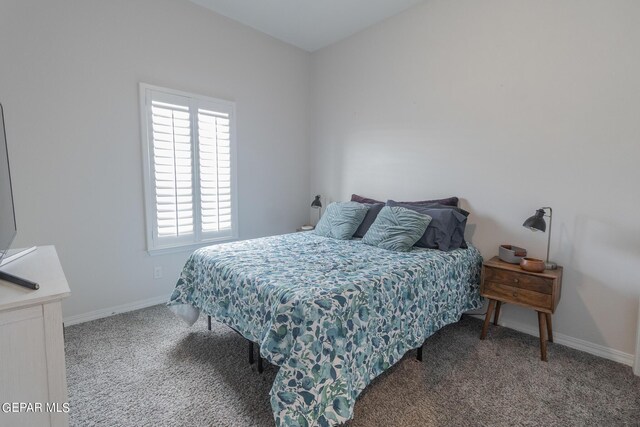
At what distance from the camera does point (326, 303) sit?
146cm

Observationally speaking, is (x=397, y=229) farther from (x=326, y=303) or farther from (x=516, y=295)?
(x=326, y=303)

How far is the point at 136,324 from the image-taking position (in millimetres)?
2605

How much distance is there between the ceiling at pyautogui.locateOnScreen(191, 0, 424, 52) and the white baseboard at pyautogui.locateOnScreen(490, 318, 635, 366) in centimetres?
315

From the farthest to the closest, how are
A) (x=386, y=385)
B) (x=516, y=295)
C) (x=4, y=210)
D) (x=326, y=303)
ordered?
(x=516, y=295)
(x=386, y=385)
(x=326, y=303)
(x=4, y=210)

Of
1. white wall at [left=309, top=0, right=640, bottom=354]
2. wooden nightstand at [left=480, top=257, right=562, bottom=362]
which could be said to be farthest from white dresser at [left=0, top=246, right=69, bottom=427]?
white wall at [left=309, top=0, right=640, bottom=354]

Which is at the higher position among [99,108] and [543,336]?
[99,108]

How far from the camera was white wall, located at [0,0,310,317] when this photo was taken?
90.0 inches

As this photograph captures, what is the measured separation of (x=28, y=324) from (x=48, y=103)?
214 centimetres

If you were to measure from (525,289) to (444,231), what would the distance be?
2.22ft

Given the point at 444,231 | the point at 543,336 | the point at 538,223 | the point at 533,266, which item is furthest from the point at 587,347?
the point at 444,231

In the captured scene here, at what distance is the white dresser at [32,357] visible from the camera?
3.24 feet

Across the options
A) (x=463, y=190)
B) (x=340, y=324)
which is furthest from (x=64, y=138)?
(x=463, y=190)

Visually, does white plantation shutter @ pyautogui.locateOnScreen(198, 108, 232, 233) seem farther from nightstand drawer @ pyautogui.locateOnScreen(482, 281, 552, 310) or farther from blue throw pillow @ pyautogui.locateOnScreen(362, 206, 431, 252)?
nightstand drawer @ pyautogui.locateOnScreen(482, 281, 552, 310)

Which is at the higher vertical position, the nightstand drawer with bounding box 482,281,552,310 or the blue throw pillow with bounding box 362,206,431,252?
the blue throw pillow with bounding box 362,206,431,252
